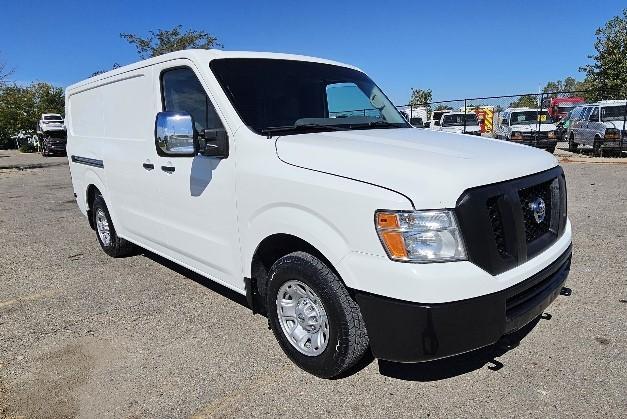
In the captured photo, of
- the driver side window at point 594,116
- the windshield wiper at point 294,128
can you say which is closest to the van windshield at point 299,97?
the windshield wiper at point 294,128

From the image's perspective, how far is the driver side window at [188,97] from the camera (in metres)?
3.54

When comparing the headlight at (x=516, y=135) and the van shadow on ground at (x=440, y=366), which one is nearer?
the van shadow on ground at (x=440, y=366)

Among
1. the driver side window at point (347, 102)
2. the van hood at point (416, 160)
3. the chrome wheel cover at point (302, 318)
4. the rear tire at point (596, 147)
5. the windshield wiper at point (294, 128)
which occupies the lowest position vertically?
the chrome wheel cover at point (302, 318)

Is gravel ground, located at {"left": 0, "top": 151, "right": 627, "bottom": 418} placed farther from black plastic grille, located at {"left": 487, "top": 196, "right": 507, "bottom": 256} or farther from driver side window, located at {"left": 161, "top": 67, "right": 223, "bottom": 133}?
driver side window, located at {"left": 161, "top": 67, "right": 223, "bottom": 133}

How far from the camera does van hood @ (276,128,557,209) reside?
2396mm

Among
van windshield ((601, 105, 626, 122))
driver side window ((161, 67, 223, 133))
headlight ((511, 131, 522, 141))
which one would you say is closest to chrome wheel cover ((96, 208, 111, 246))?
driver side window ((161, 67, 223, 133))

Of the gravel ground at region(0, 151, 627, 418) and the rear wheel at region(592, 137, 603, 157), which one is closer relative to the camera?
the gravel ground at region(0, 151, 627, 418)

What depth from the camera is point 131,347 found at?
356 centimetres

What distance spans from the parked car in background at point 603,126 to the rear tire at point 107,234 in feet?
54.5

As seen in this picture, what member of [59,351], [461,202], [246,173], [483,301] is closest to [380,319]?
[483,301]

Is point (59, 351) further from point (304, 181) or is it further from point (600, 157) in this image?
point (600, 157)

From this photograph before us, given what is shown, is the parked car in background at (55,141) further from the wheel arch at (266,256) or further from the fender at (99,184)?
the wheel arch at (266,256)

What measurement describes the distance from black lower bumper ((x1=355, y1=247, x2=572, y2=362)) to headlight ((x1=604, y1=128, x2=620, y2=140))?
16794 millimetres

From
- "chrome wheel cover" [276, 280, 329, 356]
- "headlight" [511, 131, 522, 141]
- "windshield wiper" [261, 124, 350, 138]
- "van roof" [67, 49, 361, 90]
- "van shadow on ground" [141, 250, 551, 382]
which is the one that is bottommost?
"van shadow on ground" [141, 250, 551, 382]
